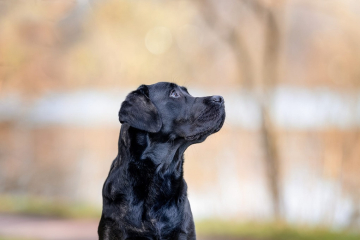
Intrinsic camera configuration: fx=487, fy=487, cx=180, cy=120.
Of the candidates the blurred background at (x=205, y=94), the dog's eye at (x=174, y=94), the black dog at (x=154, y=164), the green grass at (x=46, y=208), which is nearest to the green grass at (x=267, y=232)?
the blurred background at (x=205, y=94)

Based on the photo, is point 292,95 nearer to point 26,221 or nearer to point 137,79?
point 137,79

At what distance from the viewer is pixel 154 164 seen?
11.3ft

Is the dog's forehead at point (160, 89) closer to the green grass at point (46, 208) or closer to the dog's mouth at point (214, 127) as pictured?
the dog's mouth at point (214, 127)

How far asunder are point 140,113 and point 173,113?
30 centimetres

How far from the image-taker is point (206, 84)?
9.59 meters

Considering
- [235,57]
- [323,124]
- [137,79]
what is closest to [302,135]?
[323,124]

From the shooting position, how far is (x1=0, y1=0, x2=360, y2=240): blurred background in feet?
26.8

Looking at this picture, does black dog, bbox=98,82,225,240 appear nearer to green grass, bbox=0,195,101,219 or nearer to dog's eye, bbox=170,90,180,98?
dog's eye, bbox=170,90,180,98

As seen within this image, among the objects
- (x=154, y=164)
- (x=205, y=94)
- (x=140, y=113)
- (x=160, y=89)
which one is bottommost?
(x=154, y=164)

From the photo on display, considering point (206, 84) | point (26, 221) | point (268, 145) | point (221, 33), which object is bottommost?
point (26, 221)

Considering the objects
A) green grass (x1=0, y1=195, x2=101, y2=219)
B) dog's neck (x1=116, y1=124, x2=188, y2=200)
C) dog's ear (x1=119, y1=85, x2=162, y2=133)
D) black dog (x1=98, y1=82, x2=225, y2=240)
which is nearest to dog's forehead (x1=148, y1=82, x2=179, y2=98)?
black dog (x1=98, y1=82, x2=225, y2=240)

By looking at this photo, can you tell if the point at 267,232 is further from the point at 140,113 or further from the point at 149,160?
the point at 140,113

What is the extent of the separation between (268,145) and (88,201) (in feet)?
15.0

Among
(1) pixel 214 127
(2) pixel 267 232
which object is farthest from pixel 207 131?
(2) pixel 267 232
